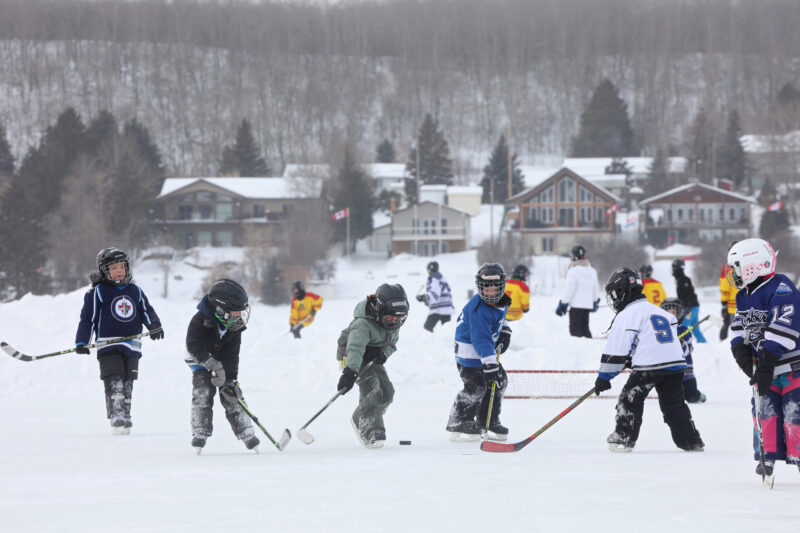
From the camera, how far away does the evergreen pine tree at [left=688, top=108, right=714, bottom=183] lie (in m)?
83.1

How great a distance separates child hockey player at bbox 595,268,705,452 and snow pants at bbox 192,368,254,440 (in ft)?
8.10

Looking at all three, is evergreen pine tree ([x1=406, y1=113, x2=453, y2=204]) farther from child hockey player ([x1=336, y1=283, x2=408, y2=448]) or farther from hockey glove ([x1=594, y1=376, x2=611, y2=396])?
hockey glove ([x1=594, y1=376, x2=611, y2=396])

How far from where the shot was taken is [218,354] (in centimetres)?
686

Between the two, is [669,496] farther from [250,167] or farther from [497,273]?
[250,167]

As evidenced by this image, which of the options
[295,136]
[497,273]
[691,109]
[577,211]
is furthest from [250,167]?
[497,273]

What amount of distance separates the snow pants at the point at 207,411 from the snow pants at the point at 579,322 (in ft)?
26.5

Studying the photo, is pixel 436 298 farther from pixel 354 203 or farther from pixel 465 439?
pixel 354 203

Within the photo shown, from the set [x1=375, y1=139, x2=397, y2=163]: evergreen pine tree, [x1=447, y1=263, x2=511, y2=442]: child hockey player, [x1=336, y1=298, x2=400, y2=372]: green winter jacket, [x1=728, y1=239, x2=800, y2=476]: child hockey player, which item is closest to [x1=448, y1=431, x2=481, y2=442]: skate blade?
[x1=447, y1=263, x2=511, y2=442]: child hockey player

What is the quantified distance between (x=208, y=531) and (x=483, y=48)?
4947 inches

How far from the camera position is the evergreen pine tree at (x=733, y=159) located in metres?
80.3

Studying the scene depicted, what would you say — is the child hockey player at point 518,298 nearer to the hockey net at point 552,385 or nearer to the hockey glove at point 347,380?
the hockey net at point 552,385

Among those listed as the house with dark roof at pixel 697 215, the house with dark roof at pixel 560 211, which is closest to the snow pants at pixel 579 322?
the house with dark roof at pixel 560 211

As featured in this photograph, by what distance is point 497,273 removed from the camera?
23.8 feet

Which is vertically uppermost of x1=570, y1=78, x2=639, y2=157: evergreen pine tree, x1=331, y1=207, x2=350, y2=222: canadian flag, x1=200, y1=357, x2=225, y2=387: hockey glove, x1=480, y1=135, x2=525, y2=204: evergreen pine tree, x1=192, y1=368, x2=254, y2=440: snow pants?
x1=570, y1=78, x2=639, y2=157: evergreen pine tree
